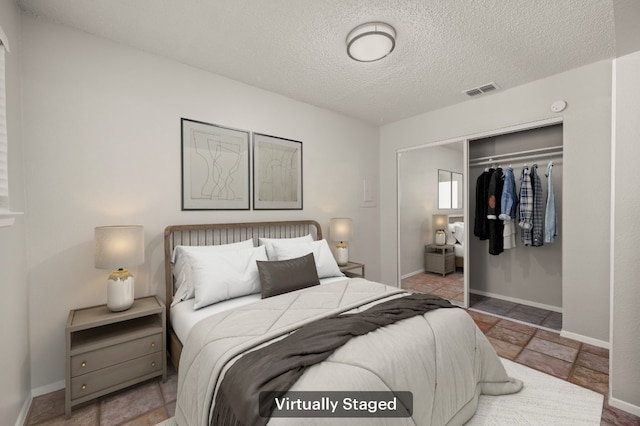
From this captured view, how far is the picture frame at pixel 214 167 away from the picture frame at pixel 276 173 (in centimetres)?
12

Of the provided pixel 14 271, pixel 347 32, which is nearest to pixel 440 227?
pixel 347 32

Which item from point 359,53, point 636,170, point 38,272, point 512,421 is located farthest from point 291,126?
point 512,421

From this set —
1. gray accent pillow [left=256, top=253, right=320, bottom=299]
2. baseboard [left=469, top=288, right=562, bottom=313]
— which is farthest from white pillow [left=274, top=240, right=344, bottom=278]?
baseboard [left=469, top=288, right=562, bottom=313]

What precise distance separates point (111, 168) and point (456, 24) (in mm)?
2927

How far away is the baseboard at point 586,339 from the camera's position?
2631 millimetres

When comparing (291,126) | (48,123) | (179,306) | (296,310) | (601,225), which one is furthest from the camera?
(291,126)

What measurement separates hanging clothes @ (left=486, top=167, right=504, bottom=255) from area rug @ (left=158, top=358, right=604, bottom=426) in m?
1.89

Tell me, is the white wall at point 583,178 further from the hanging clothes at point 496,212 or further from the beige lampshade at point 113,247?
the beige lampshade at point 113,247

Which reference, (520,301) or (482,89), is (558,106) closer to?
(482,89)

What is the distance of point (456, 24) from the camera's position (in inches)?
81.5

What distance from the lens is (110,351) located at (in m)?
1.89

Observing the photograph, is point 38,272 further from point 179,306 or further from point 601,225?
point 601,225

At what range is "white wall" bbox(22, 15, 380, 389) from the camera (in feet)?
6.54

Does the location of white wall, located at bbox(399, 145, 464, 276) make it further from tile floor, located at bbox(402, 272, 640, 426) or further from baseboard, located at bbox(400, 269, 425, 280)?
tile floor, located at bbox(402, 272, 640, 426)
